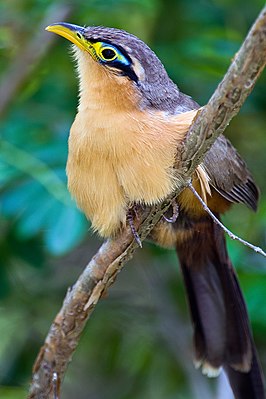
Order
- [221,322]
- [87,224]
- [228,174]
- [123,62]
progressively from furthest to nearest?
[87,224] → [221,322] → [228,174] → [123,62]

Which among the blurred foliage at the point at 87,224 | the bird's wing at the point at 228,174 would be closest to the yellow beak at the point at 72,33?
the bird's wing at the point at 228,174

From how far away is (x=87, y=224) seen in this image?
3.99 metres

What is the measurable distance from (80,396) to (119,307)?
61cm

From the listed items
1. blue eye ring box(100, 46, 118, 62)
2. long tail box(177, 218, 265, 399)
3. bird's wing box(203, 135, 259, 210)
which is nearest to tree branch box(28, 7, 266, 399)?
bird's wing box(203, 135, 259, 210)

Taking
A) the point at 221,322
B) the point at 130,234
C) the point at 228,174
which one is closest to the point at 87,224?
the point at 221,322

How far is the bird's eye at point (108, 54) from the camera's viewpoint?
10.6 ft

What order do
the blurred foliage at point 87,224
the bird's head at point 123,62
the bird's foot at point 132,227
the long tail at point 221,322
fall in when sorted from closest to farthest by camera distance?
the bird's foot at point 132,227
the bird's head at point 123,62
the long tail at point 221,322
the blurred foliage at point 87,224

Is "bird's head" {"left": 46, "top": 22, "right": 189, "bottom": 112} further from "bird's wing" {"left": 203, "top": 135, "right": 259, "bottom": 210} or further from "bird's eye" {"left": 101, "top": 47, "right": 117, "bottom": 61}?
"bird's wing" {"left": 203, "top": 135, "right": 259, "bottom": 210}

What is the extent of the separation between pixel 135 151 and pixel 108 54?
46cm

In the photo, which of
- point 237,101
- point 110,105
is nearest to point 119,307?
point 110,105

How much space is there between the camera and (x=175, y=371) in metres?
Answer: 4.91

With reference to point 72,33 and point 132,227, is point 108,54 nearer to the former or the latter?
point 72,33

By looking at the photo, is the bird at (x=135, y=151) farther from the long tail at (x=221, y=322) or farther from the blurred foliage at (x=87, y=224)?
the blurred foliage at (x=87, y=224)

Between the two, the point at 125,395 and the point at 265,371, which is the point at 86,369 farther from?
the point at 265,371
